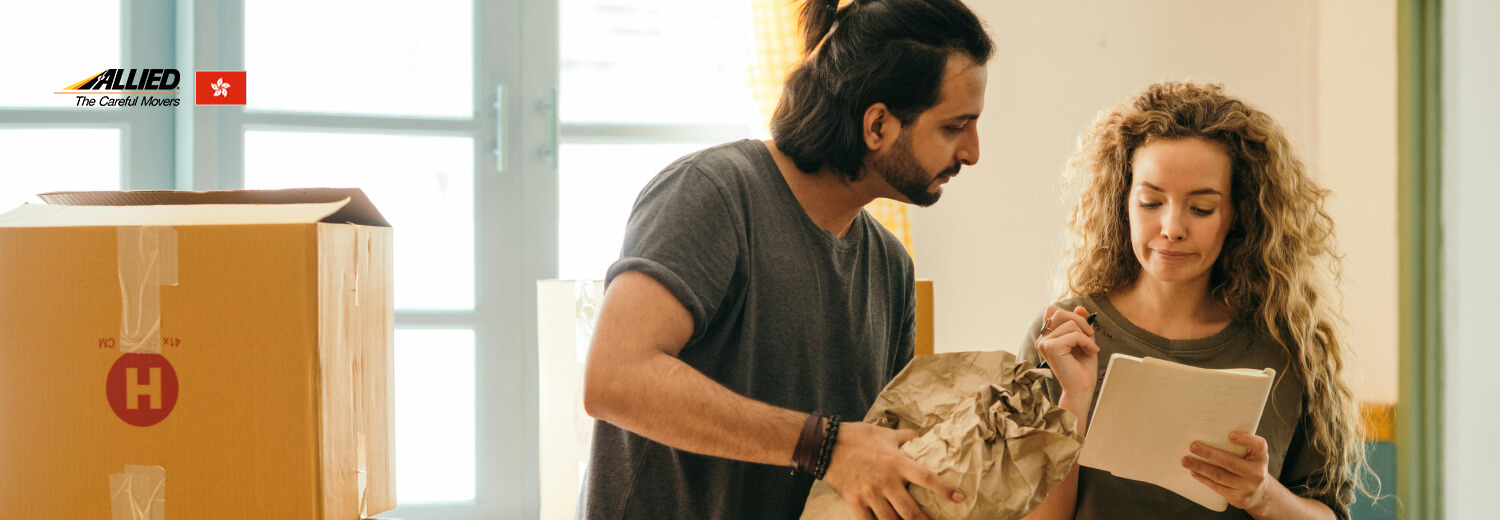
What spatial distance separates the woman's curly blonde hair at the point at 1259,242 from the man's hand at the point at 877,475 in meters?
0.70

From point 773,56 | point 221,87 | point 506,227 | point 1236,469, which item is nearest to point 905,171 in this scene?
point 1236,469

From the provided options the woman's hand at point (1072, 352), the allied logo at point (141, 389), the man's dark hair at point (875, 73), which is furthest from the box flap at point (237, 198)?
the woman's hand at point (1072, 352)

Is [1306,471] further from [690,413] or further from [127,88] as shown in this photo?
[127,88]

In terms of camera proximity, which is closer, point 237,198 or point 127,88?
point 237,198

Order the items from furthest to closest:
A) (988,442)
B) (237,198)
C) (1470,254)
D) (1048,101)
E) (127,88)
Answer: (1048,101)
(127,88)
(1470,254)
(237,198)
(988,442)

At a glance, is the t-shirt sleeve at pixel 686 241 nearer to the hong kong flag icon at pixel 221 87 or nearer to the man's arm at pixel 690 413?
the man's arm at pixel 690 413

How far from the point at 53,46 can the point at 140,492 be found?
1.84 meters

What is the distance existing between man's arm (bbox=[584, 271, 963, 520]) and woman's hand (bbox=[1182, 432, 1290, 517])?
483 mm

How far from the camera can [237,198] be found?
41.1 inches

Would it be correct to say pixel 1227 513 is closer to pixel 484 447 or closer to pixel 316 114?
pixel 484 447

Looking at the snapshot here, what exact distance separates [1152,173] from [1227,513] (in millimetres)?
497

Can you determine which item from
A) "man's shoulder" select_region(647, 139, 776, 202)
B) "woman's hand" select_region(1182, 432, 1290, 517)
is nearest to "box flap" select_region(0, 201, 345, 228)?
"man's shoulder" select_region(647, 139, 776, 202)

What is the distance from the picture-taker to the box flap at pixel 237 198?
40.4 inches

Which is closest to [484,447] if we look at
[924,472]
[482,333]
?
[482,333]
